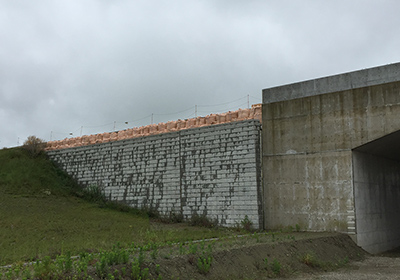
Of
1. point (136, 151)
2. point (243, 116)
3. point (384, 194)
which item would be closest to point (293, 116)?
point (243, 116)

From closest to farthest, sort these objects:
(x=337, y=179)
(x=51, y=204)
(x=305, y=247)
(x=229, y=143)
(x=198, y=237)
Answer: (x=305, y=247), (x=198, y=237), (x=337, y=179), (x=229, y=143), (x=51, y=204)

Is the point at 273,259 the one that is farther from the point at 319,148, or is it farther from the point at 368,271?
the point at 319,148

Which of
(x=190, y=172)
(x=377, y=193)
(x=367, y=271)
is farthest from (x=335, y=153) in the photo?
(x=190, y=172)

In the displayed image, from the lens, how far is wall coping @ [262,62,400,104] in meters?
14.6

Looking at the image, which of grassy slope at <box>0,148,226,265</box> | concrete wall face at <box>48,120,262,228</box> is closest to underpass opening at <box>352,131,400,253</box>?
concrete wall face at <box>48,120,262,228</box>

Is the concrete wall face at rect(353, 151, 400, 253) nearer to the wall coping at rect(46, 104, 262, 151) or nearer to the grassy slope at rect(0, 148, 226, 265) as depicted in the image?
the wall coping at rect(46, 104, 262, 151)

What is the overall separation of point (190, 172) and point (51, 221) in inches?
261

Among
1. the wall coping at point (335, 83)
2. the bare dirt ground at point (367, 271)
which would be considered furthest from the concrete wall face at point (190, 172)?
the bare dirt ground at point (367, 271)

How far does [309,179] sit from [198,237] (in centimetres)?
526

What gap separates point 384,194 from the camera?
1702cm

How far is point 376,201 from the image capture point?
16125 mm

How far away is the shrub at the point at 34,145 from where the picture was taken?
86.7ft

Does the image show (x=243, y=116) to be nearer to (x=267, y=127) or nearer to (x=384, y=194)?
(x=267, y=127)

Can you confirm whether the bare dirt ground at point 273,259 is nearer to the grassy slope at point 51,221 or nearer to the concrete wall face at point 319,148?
the concrete wall face at point 319,148
